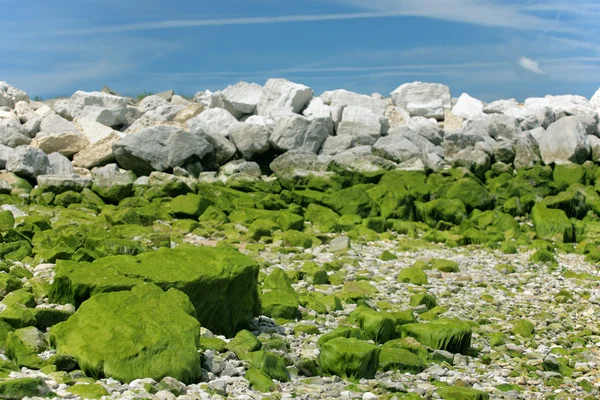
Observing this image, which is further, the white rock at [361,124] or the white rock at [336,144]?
the white rock at [361,124]

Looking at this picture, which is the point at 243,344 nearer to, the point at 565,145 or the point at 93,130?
the point at 93,130

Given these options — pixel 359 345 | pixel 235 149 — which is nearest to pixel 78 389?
pixel 359 345

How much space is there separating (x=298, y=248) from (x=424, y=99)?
643 inches

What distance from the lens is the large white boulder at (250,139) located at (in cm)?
2108

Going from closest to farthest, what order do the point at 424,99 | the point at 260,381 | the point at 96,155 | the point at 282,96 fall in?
the point at 260,381 → the point at 96,155 → the point at 282,96 → the point at 424,99

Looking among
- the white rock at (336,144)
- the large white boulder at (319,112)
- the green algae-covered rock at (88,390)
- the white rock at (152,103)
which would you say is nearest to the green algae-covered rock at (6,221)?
the green algae-covered rock at (88,390)

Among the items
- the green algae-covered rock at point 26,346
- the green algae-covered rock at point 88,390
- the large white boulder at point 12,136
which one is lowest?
the green algae-covered rock at point 26,346

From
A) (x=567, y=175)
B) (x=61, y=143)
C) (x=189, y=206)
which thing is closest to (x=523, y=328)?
(x=189, y=206)

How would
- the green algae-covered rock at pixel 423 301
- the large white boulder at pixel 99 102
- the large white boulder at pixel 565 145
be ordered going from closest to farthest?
the green algae-covered rock at pixel 423 301, the large white boulder at pixel 565 145, the large white boulder at pixel 99 102

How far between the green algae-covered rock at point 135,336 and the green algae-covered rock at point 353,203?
30.2 ft

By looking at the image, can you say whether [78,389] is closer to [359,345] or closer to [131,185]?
[359,345]

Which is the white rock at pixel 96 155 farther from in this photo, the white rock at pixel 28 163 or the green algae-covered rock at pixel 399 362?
the green algae-covered rock at pixel 399 362

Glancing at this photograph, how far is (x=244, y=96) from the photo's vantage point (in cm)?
2506

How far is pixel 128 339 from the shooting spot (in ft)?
19.8
